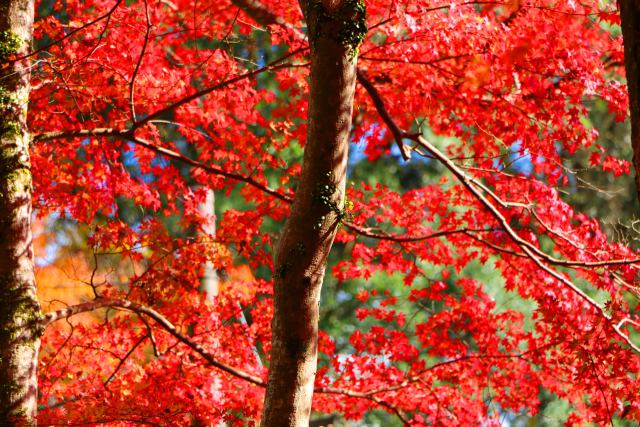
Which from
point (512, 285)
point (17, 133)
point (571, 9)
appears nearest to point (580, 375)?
point (512, 285)

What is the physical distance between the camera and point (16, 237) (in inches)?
166

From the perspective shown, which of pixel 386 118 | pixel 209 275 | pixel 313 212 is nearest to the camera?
pixel 313 212

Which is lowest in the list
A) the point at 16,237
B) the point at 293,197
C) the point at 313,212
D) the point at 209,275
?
the point at 313,212

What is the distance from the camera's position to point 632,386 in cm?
536

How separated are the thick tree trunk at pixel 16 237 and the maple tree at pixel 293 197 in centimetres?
1

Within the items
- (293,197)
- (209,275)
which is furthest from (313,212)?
(209,275)

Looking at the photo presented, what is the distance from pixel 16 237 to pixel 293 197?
195 cm

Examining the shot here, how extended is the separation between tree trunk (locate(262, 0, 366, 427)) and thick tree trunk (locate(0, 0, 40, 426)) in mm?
1764

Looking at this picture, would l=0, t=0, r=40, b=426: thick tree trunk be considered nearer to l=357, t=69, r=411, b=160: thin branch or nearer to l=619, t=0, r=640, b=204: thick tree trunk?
l=357, t=69, r=411, b=160: thin branch

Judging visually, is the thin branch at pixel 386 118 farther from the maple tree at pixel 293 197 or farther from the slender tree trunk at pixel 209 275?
the slender tree trunk at pixel 209 275

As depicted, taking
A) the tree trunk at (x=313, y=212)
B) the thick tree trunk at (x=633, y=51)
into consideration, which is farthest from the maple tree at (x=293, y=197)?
the thick tree trunk at (x=633, y=51)

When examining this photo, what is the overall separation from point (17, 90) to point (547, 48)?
14.9 feet

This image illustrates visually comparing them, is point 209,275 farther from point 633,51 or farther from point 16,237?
point 633,51

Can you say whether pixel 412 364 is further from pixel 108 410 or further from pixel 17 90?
pixel 17 90
